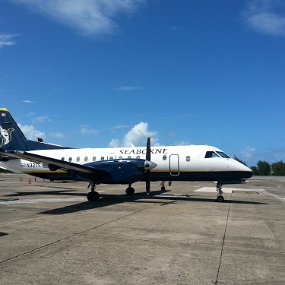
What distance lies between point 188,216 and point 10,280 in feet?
31.2

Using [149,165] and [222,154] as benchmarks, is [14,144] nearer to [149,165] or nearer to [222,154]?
[149,165]

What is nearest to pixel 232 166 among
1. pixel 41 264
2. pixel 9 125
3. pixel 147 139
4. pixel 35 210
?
pixel 147 139

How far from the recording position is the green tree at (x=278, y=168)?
482 feet

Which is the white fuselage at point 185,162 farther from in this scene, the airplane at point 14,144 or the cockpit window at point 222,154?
the airplane at point 14,144

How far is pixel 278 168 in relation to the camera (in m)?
149

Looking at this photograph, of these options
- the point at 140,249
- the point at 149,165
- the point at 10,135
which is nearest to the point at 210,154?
Answer: the point at 149,165

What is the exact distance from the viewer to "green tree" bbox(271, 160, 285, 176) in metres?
147

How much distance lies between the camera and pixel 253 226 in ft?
41.0

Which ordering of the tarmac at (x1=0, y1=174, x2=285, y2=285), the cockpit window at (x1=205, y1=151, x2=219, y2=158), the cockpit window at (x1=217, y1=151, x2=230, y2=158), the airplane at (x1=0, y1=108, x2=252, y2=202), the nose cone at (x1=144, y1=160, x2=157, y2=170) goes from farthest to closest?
1. the cockpit window at (x1=205, y1=151, x2=219, y2=158)
2. the cockpit window at (x1=217, y1=151, x2=230, y2=158)
3. the nose cone at (x1=144, y1=160, x2=157, y2=170)
4. the airplane at (x1=0, y1=108, x2=252, y2=202)
5. the tarmac at (x1=0, y1=174, x2=285, y2=285)

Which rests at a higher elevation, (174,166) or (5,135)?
(5,135)

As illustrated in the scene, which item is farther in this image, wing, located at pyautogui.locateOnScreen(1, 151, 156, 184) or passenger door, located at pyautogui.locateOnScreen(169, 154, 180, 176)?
passenger door, located at pyautogui.locateOnScreen(169, 154, 180, 176)

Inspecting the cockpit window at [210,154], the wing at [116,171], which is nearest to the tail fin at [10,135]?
the wing at [116,171]

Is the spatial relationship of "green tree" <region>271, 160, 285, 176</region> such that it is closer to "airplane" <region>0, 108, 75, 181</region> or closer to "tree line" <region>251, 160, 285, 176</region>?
"tree line" <region>251, 160, 285, 176</region>

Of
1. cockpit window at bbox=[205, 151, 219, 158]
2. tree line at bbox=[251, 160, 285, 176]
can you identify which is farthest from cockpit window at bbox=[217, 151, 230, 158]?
tree line at bbox=[251, 160, 285, 176]
